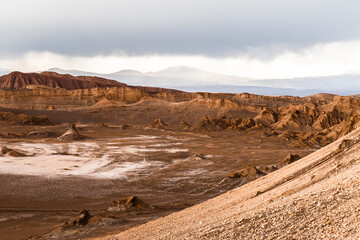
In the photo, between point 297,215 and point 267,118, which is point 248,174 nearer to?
point 297,215

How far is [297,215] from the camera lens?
687cm

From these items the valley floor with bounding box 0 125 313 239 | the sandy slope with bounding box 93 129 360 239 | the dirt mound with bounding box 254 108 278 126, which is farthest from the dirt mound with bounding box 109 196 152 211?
the dirt mound with bounding box 254 108 278 126

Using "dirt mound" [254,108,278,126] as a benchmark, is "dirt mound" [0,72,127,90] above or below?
above

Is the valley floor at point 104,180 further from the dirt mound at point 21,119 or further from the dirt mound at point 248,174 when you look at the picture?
the dirt mound at point 21,119

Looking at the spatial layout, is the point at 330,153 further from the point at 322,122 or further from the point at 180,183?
the point at 322,122

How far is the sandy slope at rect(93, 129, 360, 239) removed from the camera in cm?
615

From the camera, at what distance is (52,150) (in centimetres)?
3728

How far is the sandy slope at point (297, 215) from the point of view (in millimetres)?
6152

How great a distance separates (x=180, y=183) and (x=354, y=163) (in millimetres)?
15693

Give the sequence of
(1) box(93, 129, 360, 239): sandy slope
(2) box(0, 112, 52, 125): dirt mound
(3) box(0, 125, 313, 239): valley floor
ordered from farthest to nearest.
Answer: (2) box(0, 112, 52, 125): dirt mound → (3) box(0, 125, 313, 239): valley floor → (1) box(93, 129, 360, 239): sandy slope

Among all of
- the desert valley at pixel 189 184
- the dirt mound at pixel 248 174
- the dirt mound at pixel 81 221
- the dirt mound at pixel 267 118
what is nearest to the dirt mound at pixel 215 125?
the desert valley at pixel 189 184

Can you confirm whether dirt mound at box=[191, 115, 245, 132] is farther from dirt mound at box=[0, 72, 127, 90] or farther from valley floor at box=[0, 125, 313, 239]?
dirt mound at box=[0, 72, 127, 90]

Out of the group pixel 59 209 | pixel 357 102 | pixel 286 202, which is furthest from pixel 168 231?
pixel 357 102

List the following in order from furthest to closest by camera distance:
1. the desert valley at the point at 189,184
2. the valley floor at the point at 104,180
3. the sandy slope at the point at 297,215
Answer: the valley floor at the point at 104,180 → the desert valley at the point at 189,184 → the sandy slope at the point at 297,215
